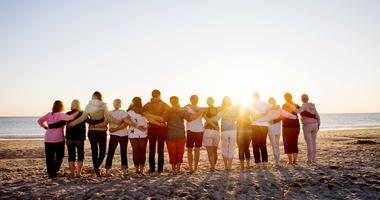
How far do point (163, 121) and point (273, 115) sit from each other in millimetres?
3105

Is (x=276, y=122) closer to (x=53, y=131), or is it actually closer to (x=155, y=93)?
(x=155, y=93)

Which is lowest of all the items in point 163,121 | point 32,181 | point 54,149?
point 32,181

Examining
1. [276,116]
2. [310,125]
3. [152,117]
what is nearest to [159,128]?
[152,117]

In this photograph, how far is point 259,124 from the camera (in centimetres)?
886

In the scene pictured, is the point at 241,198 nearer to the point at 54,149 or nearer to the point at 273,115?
the point at 273,115

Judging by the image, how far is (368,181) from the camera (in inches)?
261

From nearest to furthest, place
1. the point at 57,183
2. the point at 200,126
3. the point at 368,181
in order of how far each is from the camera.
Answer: the point at 368,181 < the point at 57,183 < the point at 200,126

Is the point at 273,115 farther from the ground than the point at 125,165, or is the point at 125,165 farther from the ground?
the point at 273,115

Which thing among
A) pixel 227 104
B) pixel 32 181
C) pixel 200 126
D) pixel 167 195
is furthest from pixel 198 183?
pixel 32 181

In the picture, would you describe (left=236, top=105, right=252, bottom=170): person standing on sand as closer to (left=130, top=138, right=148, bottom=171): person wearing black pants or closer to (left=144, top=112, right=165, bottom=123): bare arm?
(left=144, top=112, right=165, bottom=123): bare arm

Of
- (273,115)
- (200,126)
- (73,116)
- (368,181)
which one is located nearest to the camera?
(368,181)

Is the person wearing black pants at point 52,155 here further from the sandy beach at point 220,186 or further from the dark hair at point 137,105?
the dark hair at point 137,105

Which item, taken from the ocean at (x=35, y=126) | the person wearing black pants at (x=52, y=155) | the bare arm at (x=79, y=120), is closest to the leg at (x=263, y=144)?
the bare arm at (x=79, y=120)

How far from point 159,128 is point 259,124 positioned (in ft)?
8.94
